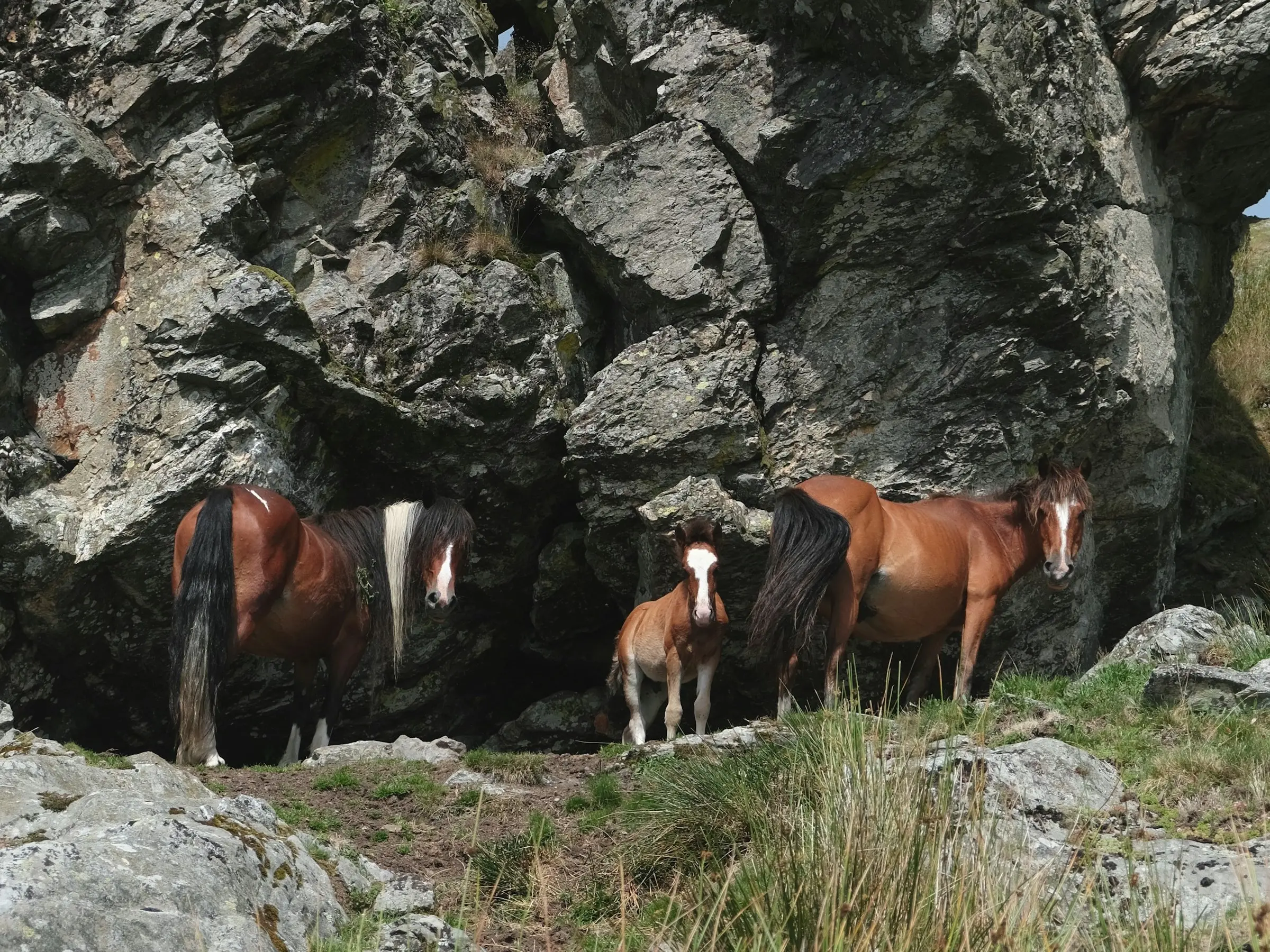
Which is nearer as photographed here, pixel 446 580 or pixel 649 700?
pixel 446 580

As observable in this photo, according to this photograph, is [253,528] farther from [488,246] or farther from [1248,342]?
[1248,342]

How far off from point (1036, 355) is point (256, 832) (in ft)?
28.5

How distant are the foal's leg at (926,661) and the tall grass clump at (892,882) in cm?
599

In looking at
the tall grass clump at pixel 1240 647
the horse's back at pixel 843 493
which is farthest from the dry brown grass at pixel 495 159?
the tall grass clump at pixel 1240 647

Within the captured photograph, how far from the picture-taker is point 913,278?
11.5 metres

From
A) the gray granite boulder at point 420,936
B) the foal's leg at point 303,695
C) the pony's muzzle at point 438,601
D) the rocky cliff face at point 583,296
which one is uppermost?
the rocky cliff face at point 583,296

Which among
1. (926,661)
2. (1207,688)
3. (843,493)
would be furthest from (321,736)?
(1207,688)

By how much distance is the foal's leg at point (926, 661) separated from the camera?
11.2 metres

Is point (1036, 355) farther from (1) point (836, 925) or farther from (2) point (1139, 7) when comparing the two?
(1) point (836, 925)

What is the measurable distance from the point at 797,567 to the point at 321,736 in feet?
15.2

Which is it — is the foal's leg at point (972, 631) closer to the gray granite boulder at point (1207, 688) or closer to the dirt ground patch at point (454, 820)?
the gray granite boulder at point (1207, 688)

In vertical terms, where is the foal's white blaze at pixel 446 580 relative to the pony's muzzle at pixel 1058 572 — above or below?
below

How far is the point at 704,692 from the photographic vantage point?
1045cm

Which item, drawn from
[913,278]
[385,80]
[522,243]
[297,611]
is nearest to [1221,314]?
[913,278]
